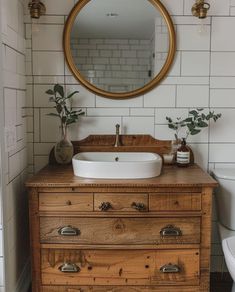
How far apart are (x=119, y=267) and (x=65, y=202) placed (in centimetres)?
45

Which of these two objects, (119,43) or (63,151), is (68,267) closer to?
(63,151)

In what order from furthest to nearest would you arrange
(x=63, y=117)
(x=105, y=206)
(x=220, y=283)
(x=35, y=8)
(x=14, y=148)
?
(x=220, y=283), (x=63, y=117), (x=35, y=8), (x=14, y=148), (x=105, y=206)

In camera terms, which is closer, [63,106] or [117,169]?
[117,169]

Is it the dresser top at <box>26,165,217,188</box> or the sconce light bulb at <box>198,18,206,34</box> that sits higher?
the sconce light bulb at <box>198,18,206,34</box>

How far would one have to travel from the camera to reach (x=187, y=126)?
7.27 ft

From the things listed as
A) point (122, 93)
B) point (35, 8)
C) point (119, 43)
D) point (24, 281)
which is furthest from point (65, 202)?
point (35, 8)

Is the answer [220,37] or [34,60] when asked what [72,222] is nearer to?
[34,60]

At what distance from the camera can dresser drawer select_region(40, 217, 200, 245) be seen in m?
1.83

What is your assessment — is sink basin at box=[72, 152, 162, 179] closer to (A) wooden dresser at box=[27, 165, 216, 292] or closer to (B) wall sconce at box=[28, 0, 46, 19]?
(A) wooden dresser at box=[27, 165, 216, 292]

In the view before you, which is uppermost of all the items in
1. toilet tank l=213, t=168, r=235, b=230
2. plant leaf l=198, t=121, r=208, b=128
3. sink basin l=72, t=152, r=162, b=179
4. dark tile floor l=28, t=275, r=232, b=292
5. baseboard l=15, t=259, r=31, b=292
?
plant leaf l=198, t=121, r=208, b=128

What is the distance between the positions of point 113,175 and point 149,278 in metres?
0.59

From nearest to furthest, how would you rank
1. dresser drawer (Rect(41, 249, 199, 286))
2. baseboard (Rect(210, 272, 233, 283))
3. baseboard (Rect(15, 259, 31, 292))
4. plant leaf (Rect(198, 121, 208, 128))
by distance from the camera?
dresser drawer (Rect(41, 249, 199, 286)), baseboard (Rect(15, 259, 31, 292)), plant leaf (Rect(198, 121, 208, 128)), baseboard (Rect(210, 272, 233, 283))

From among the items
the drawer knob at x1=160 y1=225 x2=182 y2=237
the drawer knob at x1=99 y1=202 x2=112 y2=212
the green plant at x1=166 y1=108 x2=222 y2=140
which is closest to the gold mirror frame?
the green plant at x1=166 y1=108 x2=222 y2=140

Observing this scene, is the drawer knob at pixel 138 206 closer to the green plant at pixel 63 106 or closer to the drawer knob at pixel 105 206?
the drawer knob at pixel 105 206
